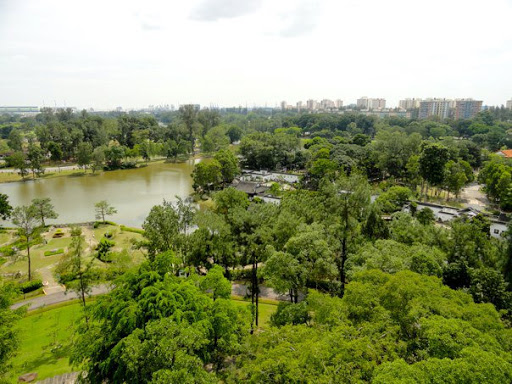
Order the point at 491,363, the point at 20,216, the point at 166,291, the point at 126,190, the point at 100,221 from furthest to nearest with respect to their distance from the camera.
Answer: the point at 126,190 < the point at 100,221 < the point at 20,216 < the point at 166,291 < the point at 491,363

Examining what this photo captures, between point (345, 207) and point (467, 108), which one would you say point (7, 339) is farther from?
point (467, 108)

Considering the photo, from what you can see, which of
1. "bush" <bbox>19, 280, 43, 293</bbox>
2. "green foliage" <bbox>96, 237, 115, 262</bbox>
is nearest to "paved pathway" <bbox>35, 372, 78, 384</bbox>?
"bush" <bbox>19, 280, 43, 293</bbox>

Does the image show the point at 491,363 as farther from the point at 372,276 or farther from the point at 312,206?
the point at 312,206

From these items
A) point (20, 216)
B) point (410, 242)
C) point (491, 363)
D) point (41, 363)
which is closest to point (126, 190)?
point (20, 216)

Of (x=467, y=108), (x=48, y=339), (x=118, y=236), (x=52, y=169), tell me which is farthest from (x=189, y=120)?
(x=467, y=108)

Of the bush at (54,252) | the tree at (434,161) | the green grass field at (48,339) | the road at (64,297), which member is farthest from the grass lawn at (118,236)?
the tree at (434,161)

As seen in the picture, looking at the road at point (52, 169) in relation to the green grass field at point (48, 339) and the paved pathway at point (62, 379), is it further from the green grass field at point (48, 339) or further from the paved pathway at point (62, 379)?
the paved pathway at point (62, 379)

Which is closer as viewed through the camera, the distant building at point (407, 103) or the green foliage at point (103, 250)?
the green foliage at point (103, 250)
